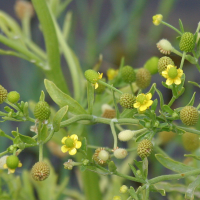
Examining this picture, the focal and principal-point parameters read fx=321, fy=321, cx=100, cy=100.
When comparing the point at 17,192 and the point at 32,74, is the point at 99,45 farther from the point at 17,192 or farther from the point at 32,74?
the point at 17,192

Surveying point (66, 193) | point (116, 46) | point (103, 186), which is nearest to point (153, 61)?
point (103, 186)

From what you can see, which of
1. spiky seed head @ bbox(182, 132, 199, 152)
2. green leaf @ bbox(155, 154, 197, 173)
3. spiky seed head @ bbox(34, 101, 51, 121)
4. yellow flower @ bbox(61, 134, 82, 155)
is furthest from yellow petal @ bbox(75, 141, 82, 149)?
spiky seed head @ bbox(182, 132, 199, 152)

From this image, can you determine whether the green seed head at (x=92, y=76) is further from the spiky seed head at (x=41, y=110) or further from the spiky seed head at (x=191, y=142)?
the spiky seed head at (x=191, y=142)

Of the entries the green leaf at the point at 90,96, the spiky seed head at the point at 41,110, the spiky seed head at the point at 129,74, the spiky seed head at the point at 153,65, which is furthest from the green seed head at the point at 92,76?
the spiky seed head at the point at 153,65

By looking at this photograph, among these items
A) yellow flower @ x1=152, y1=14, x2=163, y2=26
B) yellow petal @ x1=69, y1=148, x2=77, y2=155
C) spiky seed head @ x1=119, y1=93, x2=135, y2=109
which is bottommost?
yellow petal @ x1=69, y1=148, x2=77, y2=155

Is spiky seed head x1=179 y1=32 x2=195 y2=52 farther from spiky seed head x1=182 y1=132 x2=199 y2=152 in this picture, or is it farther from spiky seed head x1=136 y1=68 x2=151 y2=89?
spiky seed head x1=182 y1=132 x2=199 y2=152

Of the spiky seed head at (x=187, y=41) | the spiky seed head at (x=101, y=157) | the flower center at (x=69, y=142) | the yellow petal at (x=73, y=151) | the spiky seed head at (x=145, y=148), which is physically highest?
the spiky seed head at (x=187, y=41)
